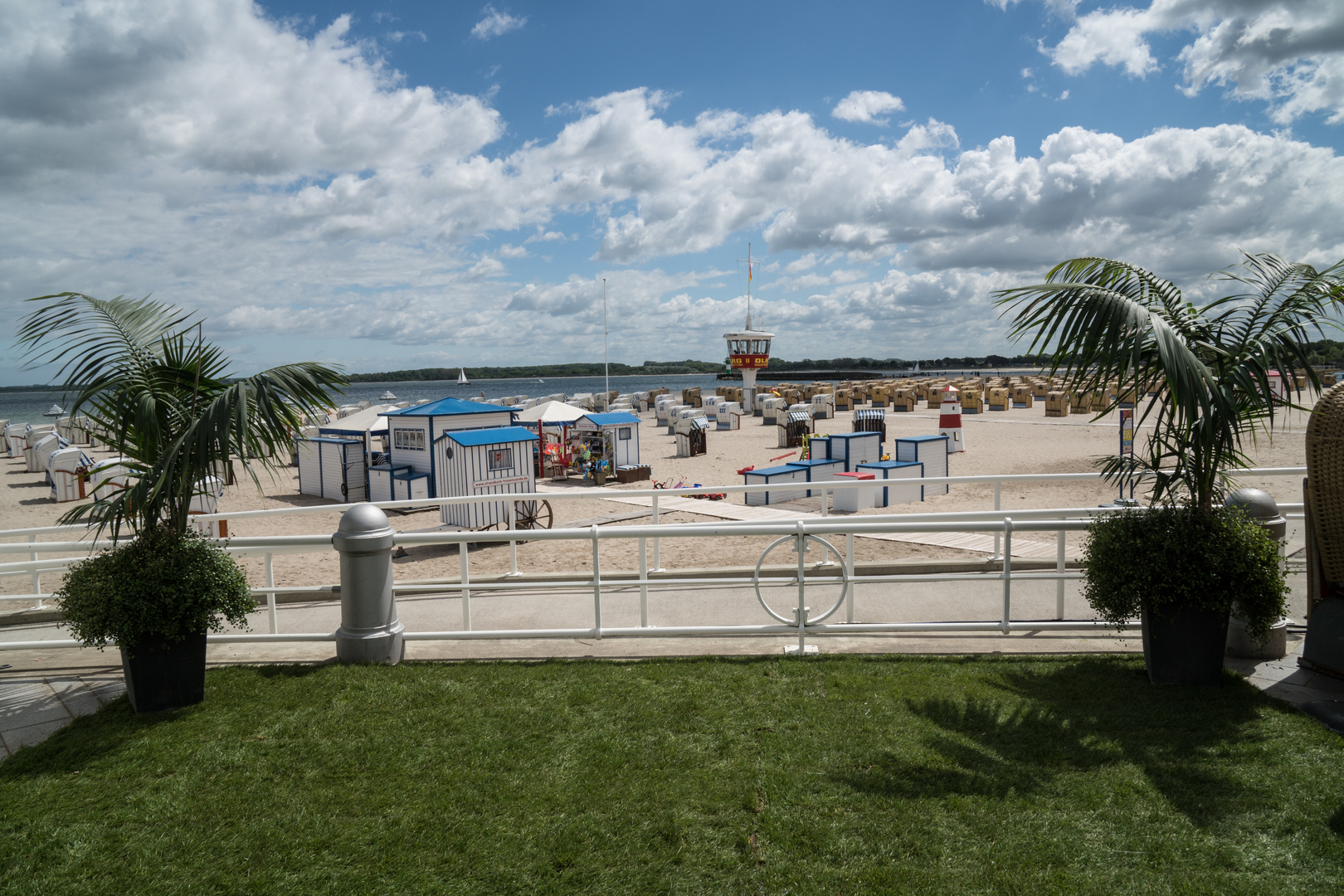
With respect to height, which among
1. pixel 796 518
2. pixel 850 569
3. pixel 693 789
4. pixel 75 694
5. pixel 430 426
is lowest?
pixel 796 518

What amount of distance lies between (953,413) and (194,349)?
21.5 meters

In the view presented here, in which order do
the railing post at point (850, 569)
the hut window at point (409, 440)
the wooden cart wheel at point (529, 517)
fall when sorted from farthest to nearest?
the hut window at point (409, 440), the wooden cart wheel at point (529, 517), the railing post at point (850, 569)

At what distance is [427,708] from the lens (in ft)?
14.7

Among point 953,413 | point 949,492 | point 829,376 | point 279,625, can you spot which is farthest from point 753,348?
point 829,376

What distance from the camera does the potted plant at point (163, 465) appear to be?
457cm

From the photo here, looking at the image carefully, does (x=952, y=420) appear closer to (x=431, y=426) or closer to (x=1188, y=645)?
(x=431, y=426)

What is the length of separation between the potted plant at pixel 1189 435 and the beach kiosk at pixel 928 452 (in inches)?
476

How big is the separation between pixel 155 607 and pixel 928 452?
1511cm

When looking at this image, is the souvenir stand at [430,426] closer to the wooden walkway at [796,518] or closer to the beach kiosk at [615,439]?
the wooden walkway at [796,518]

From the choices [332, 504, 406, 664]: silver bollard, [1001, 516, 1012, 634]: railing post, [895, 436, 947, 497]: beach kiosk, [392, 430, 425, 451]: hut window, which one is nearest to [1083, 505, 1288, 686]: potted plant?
[1001, 516, 1012, 634]: railing post

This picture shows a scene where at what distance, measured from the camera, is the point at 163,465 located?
4734 mm

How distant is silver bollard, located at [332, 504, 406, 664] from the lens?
511 centimetres

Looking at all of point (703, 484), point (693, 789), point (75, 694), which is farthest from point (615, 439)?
point (693, 789)

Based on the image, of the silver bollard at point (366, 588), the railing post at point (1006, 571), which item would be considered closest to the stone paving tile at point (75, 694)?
the silver bollard at point (366, 588)
